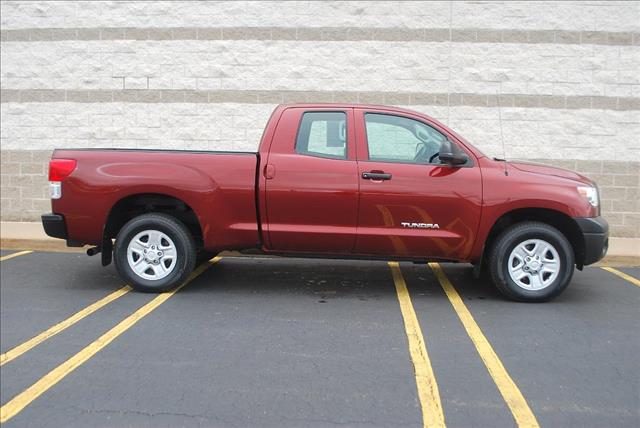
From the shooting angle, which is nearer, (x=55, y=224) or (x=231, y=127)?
(x=55, y=224)

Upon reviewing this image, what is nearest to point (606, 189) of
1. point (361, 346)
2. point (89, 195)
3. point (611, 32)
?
point (611, 32)

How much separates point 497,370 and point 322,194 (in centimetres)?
243

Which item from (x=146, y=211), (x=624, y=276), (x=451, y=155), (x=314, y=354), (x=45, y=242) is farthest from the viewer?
(x=45, y=242)

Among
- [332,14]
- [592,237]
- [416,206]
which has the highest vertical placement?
[332,14]

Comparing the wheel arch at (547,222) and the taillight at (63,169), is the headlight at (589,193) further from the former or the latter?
the taillight at (63,169)

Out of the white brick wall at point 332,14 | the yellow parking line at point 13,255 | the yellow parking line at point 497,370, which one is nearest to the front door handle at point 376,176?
the yellow parking line at point 497,370

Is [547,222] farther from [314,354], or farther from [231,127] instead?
[231,127]

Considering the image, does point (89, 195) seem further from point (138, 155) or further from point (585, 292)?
point (585, 292)

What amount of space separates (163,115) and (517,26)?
20.0ft

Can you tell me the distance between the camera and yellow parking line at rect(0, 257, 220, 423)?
11.5 ft

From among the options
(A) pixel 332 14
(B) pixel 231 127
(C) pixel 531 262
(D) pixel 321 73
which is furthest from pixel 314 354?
(A) pixel 332 14

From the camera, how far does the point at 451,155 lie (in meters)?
5.66

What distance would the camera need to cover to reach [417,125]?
607 centimetres

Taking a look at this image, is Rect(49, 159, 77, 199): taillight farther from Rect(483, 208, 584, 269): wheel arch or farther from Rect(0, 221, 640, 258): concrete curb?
Rect(483, 208, 584, 269): wheel arch
